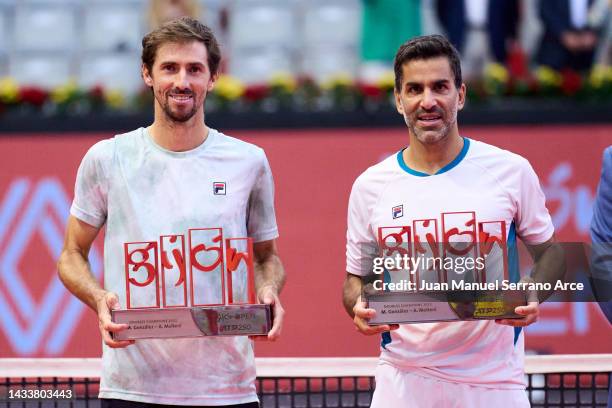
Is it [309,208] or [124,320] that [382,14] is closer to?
[309,208]

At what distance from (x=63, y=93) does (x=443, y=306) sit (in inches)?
217

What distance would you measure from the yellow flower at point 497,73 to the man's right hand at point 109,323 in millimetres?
5306

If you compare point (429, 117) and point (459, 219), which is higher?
point (429, 117)

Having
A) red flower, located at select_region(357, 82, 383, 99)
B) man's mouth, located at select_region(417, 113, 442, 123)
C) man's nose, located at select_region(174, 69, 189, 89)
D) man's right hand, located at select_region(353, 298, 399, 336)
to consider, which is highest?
red flower, located at select_region(357, 82, 383, 99)

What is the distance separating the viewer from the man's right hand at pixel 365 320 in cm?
346

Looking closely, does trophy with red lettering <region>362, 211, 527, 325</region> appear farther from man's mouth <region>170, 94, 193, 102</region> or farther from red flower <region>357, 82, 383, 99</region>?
red flower <region>357, 82, 383, 99</region>

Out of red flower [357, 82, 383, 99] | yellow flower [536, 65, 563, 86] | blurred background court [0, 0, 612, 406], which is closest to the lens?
blurred background court [0, 0, 612, 406]

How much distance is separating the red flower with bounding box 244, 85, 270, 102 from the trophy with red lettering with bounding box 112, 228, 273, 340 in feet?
14.9

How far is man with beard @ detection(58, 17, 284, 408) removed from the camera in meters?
3.73

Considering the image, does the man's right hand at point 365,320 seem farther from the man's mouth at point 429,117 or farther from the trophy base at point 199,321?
the man's mouth at point 429,117

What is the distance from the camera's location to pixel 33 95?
27.6ft

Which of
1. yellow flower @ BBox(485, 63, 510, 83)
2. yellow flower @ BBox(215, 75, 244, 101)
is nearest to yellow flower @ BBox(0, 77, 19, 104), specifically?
yellow flower @ BBox(215, 75, 244, 101)

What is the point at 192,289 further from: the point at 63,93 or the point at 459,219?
the point at 63,93

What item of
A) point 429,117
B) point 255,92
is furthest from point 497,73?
point 429,117
